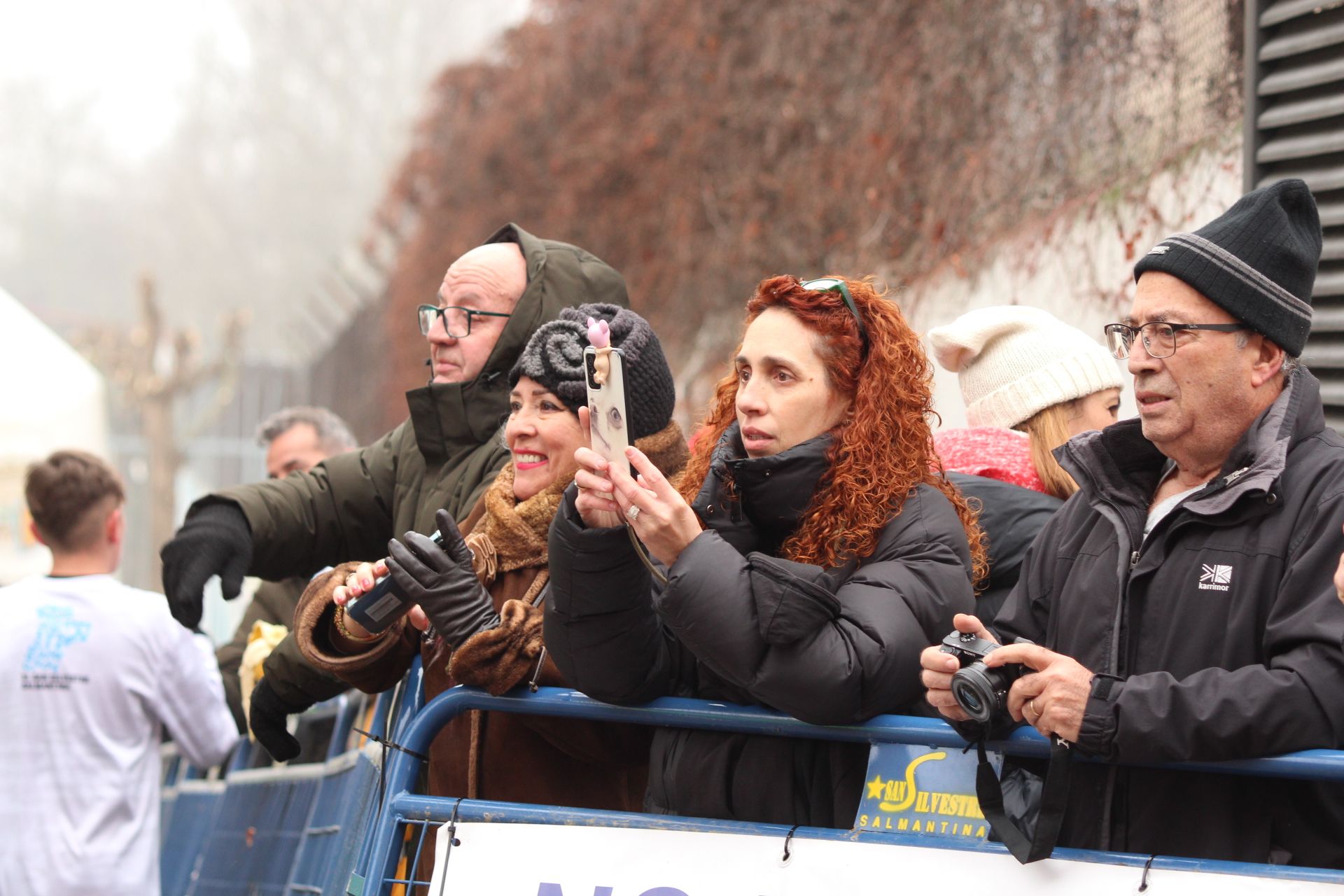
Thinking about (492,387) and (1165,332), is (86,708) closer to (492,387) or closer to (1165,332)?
(492,387)

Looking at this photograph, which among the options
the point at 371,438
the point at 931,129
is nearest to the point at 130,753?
the point at 931,129

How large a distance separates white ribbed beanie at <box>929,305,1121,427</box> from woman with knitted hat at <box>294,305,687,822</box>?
38.3 inches

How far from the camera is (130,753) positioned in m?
5.36

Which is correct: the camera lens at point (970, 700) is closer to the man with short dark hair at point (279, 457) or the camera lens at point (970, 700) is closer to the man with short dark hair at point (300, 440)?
the man with short dark hair at point (279, 457)

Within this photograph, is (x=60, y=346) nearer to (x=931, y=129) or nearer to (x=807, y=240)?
(x=807, y=240)

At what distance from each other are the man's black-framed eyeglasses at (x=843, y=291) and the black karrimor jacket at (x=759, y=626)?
0.28 m

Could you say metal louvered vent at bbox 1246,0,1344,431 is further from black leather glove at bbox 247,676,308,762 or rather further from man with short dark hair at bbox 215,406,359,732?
man with short dark hair at bbox 215,406,359,732

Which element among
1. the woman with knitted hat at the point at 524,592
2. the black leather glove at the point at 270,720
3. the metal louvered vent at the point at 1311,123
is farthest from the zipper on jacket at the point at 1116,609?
the metal louvered vent at the point at 1311,123

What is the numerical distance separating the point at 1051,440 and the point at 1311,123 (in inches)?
74.6

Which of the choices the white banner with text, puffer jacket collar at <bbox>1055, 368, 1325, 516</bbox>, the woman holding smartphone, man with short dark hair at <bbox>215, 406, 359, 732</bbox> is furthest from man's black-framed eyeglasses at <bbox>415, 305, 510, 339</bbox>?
man with short dark hair at <bbox>215, 406, 359, 732</bbox>

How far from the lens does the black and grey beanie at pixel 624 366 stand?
3.41 meters

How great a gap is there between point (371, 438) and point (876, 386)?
59.0 ft

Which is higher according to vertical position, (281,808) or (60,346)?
(60,346)

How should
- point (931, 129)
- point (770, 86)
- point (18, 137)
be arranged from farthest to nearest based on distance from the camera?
point (18, 137)
point (770, 86)
point (931, 129)
